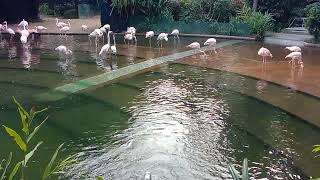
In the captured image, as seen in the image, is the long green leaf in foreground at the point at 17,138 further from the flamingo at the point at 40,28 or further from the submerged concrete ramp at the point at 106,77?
the flamingo at the point at 40,28

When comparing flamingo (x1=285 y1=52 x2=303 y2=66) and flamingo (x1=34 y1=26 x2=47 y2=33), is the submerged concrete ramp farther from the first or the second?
flamingo (x1=34 y1=26 x2=47 y2=33)

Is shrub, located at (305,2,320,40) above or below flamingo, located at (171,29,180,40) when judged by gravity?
above

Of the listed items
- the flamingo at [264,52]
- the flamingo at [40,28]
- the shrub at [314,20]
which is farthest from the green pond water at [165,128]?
the flamingo at [40,28]

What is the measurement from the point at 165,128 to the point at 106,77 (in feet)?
12.9

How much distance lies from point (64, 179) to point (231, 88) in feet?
16.7

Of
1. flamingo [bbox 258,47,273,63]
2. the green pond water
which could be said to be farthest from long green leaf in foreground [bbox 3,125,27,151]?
flamingo [bbox 258,47,273,63]

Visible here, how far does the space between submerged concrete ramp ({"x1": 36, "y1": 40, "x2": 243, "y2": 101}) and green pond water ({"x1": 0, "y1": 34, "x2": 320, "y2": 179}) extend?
232 millimetres

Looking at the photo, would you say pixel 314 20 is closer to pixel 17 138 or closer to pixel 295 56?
pixel 295 56

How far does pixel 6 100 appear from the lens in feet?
28.7

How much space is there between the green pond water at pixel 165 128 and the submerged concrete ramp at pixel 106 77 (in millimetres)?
232

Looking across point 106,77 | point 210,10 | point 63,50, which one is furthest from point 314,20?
point 63,50

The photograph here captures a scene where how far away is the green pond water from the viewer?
5.46m

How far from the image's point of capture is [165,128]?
6.87 metres

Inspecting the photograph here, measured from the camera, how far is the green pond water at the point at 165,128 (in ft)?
17.9
